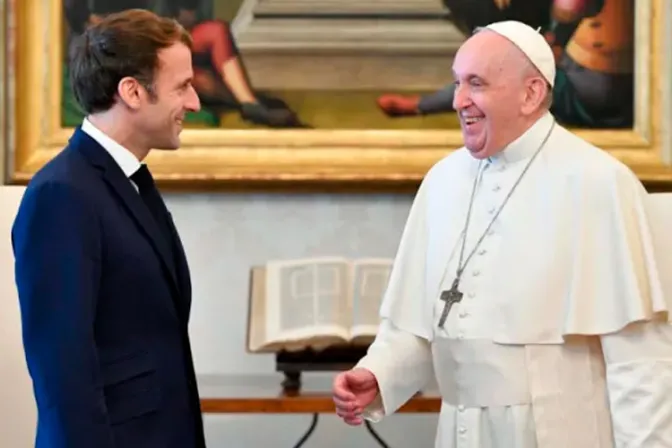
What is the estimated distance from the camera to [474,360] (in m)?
1.91

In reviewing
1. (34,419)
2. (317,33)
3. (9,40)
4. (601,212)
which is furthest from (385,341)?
(9,40)

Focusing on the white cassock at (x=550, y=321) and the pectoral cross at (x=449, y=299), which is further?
the pectoral cross at (x=449, y=299)

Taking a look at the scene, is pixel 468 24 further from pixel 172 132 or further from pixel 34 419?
pixel 34 419

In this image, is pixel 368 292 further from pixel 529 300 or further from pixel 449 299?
pixel 529 300

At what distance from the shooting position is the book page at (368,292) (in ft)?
8.05

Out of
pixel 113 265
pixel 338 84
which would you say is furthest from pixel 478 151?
pixel 338 84

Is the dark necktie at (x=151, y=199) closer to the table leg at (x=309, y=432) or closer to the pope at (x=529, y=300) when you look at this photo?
the pope at (x=529, y=300)

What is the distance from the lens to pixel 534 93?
6.35 feet

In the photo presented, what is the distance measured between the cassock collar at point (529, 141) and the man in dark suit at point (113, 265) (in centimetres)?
66

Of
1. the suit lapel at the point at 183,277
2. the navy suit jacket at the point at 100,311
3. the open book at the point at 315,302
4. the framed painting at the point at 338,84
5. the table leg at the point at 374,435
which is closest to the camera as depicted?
the navy suit jacket at the point at 100,311

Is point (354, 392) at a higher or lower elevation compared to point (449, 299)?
lower

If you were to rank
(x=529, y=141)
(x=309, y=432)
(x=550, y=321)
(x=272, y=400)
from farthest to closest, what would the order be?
(x=309, y=432)
(x=272, y=400)
(x=529, y=141)
(x=550, y=321)

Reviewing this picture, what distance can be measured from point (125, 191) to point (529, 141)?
818 millimetres

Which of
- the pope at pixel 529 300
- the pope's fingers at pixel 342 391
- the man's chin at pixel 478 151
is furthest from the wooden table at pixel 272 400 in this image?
the man's chin at pixel 478 151
